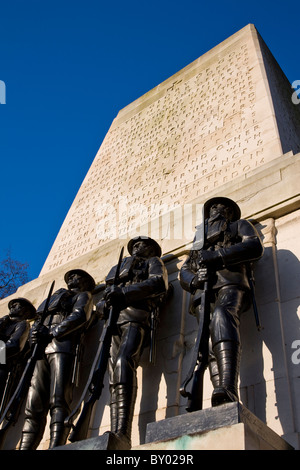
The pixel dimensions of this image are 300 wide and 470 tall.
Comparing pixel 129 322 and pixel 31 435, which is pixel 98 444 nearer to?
pixel 129 322

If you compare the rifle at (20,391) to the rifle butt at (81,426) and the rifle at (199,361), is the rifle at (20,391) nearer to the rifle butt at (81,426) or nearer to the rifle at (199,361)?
the rifle butt at (81,426)

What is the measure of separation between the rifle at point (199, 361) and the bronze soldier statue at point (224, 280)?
0.06m

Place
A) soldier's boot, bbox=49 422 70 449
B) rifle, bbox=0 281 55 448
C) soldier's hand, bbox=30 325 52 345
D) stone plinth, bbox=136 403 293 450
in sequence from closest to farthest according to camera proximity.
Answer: stone plinth, bbox=136 403 293 450 < soldier's boot, bbox=49 422 70 449 < rifle, bbox=0 281 55 448 < soldier's hand, bbox=30 325 52 345

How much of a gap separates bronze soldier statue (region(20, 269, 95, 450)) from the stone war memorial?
0.37 ft

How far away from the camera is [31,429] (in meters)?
5.47

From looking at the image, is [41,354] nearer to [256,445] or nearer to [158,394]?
[158,394]

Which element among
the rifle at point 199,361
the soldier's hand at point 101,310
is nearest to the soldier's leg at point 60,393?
the soldier's hand at point 101,310

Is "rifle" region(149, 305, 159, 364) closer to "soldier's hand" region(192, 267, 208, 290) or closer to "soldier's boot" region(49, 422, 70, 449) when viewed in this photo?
"soldier's hand" region(192, 267, 208, 290)

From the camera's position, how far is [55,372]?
18.4ft

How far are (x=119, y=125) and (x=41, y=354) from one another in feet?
31.6

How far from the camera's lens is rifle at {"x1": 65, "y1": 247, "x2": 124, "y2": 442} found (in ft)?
13.9

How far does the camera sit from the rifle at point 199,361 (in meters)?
3.75

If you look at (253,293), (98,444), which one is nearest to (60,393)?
(98,444)

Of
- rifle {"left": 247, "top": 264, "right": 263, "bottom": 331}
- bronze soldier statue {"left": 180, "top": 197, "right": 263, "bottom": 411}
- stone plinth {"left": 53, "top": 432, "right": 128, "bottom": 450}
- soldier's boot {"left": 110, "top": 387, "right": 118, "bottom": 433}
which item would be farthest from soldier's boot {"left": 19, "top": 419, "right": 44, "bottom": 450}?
rifle {"left": 247, "top": 264, "right": 263, "bottom": 331}
